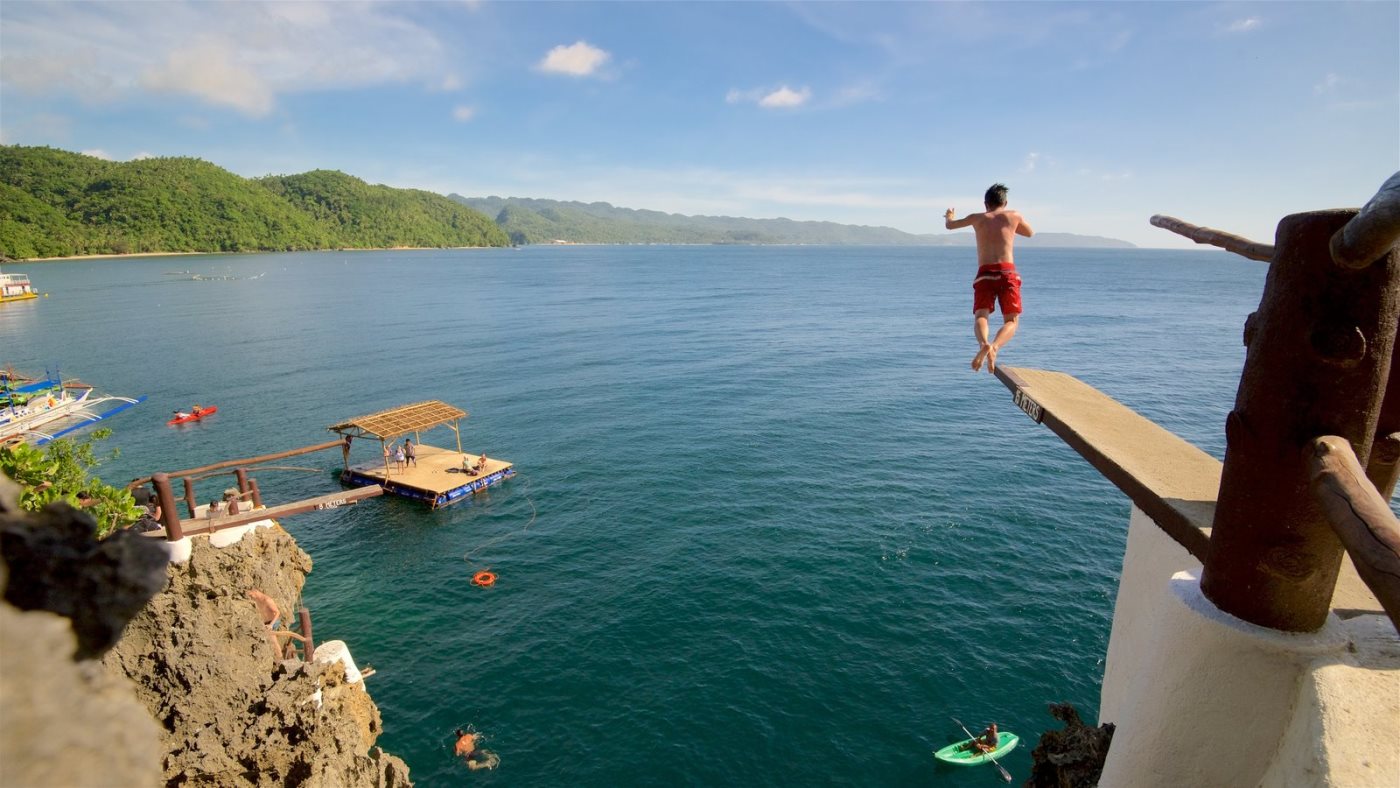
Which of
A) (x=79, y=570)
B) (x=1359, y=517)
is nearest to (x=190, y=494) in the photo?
(x=79, y=570)

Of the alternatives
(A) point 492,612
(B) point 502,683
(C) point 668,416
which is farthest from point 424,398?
(B) point 502,683

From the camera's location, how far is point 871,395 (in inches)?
1944

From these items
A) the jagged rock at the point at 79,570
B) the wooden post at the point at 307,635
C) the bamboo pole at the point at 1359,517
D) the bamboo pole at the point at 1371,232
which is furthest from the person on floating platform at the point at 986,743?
the jagged rock at the point at 79,570

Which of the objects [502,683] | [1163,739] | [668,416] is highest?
[1163,739]

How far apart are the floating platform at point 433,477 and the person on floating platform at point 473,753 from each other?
16.9 metres

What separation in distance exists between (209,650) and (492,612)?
1207cm

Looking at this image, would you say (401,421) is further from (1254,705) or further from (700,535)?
(1254,705)

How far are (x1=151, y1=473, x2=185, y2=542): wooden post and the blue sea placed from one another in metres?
5.72

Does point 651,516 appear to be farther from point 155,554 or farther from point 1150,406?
point 1150,406

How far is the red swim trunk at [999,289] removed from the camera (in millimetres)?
9641

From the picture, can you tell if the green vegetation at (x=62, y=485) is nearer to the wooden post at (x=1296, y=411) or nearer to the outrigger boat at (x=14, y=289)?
the wooden post at (x=1296, y=411)

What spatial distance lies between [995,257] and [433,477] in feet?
103

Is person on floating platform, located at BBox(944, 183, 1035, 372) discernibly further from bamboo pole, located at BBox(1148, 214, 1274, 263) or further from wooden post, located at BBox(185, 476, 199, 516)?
wooden post, located at BBox(185, 476, 199, 516)

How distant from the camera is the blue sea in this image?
1845cm
